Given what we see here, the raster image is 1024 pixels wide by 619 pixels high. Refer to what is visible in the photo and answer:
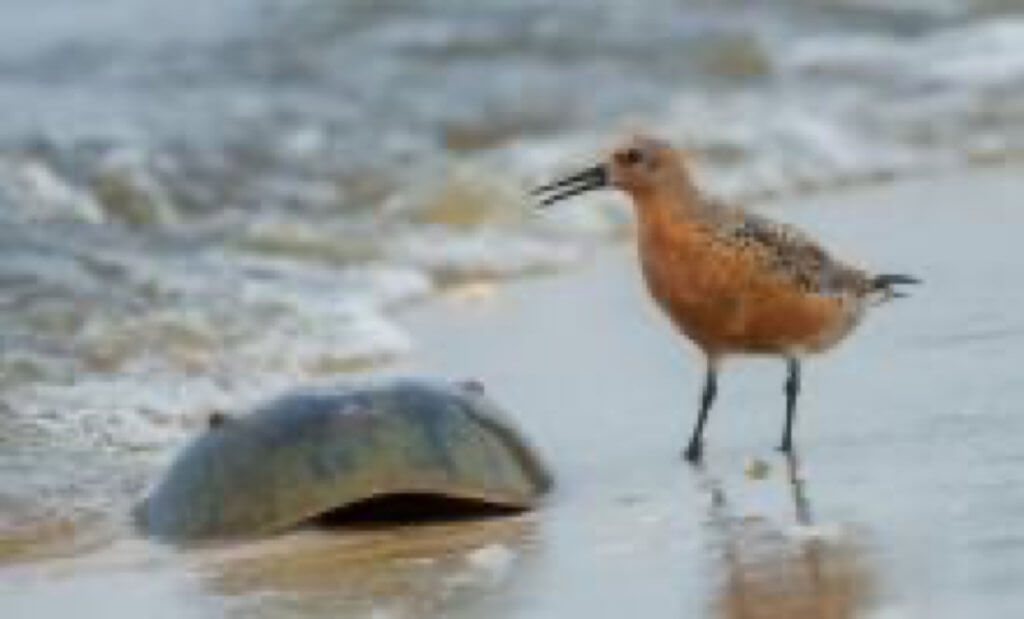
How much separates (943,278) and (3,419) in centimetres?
343

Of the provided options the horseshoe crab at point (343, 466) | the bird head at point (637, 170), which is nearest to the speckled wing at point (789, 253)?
the bird head at point (637, 170)

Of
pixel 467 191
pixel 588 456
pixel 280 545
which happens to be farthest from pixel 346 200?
pixel 280 545

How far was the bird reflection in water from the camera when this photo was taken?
6387 millimetres

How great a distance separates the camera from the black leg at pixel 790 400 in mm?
8492

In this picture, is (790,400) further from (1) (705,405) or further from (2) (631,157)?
(2) (631,157)

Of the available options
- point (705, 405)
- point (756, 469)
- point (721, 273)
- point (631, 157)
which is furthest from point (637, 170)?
point (756, 469)

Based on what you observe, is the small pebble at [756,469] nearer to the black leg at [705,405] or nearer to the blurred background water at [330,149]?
the black leg at [705,405]

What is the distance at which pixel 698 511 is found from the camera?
25.3 feet

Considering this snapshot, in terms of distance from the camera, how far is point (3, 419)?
375 inches

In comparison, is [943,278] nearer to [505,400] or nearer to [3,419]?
[505,400]

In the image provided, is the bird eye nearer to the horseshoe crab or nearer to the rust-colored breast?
the rust-colored breast

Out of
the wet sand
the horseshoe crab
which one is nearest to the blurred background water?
the horseshoe crab

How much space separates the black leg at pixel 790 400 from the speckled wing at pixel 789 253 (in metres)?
0.22

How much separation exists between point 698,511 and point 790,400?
1.02 meters
